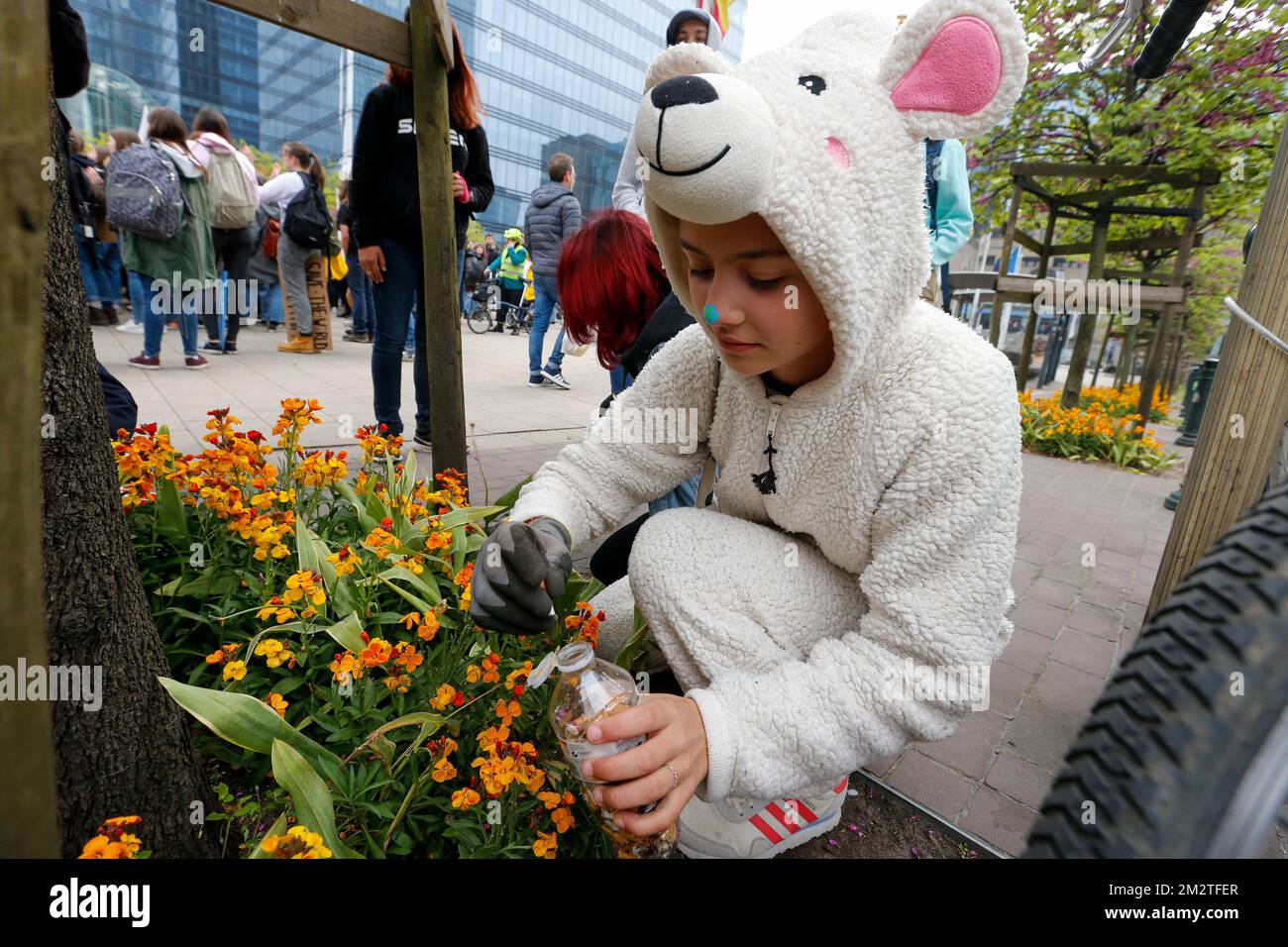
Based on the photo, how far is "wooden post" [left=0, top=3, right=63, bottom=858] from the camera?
34 centimetres

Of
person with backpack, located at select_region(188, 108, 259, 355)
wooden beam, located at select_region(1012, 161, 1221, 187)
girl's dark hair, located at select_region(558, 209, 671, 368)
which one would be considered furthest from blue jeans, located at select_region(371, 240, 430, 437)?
wooden beam, located at select_region(1012, 161, 1221, 187)

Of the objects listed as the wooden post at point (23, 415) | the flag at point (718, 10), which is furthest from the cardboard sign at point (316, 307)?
the wooden post at point (23, 415)

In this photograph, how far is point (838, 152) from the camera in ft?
3.24

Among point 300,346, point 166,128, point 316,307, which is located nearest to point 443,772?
point 166,128

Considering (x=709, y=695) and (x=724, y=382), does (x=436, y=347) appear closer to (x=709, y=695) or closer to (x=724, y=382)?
(x=724, y=382)

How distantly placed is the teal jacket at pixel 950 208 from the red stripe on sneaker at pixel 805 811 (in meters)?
1.93

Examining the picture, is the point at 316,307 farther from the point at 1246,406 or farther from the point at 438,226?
the point at 1246,406

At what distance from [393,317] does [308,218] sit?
4910mm

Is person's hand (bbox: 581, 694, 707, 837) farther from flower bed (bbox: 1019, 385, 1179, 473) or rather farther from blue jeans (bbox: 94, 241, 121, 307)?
blue jeans (bbox: 94, 241, 121, 307)

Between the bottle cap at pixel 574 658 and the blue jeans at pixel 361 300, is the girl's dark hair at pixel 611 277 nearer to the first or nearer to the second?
the bottle cap at pixel 574 658

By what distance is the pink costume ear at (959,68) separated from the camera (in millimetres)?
958

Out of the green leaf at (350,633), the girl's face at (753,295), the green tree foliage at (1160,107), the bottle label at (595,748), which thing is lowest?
the green leaf at (350,633)

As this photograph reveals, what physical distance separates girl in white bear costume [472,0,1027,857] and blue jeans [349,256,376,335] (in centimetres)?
851

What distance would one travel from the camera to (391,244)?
11.3ft
